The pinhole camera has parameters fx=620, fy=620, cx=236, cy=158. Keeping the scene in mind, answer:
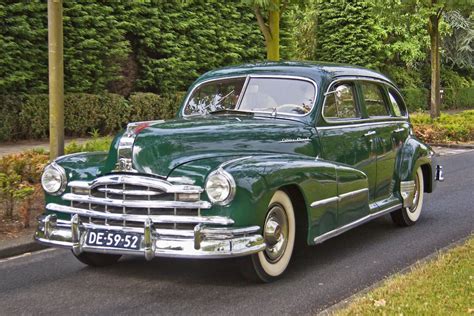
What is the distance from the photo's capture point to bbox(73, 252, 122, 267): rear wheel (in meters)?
5.54

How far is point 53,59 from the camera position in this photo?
7.30 m

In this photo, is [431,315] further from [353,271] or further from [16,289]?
[16,289]

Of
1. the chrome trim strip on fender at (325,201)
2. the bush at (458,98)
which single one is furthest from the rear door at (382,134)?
the bush at (458,98)

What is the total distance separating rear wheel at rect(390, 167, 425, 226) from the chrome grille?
11.6 ft

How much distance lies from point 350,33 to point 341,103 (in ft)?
76.1

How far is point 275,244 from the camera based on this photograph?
5059mm

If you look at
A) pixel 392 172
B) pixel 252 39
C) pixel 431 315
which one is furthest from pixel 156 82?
pixel 431 315

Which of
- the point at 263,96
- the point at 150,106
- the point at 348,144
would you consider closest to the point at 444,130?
the point at 150,106

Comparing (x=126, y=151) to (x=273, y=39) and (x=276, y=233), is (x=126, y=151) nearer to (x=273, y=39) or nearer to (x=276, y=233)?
(x=276, y=233)

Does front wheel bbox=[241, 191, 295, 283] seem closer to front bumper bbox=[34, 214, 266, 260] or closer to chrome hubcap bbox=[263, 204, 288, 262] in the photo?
chrome hubcap bbox=[263, 204, 288, 262]

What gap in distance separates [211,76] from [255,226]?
2.40m

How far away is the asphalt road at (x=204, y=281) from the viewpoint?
4551 mm

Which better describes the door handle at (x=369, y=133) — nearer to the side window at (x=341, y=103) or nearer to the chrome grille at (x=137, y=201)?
the side window at (x=341, y=103)

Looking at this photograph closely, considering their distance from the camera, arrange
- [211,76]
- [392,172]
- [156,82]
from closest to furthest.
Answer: [211,76], [392,172], [156,82]
